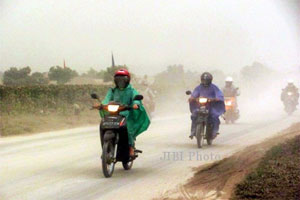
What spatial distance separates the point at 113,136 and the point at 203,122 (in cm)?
493

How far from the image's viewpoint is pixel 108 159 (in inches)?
356

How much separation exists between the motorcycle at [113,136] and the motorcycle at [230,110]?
12604 millimetres

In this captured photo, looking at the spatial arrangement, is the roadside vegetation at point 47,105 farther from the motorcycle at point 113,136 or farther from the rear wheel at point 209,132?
the motorcycle at point 113,136

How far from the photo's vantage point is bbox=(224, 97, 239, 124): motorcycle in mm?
21688

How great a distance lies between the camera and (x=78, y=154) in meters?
12.4

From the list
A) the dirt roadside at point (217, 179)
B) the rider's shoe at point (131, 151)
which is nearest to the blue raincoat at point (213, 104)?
the dirt roadside at point (217, 179)

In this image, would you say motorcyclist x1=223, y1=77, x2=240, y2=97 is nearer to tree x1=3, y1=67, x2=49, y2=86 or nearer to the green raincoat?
the green raincoat

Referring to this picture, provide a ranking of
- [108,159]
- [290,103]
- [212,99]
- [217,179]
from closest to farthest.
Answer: [217,179] < [108,159] < [212,99] < [290,103]

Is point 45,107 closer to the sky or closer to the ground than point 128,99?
closer to the ground

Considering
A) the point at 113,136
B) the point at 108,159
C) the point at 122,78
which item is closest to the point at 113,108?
the point at 113,136

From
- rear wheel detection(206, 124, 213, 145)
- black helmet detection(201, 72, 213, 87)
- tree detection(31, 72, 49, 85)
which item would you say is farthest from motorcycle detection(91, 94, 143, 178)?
tree detection(31, 72, 49, 85)

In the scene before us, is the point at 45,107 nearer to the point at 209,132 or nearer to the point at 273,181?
the point at 209,132

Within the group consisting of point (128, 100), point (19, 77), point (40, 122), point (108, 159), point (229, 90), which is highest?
point (19, 77)

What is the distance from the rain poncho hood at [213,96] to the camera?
46.1ft
